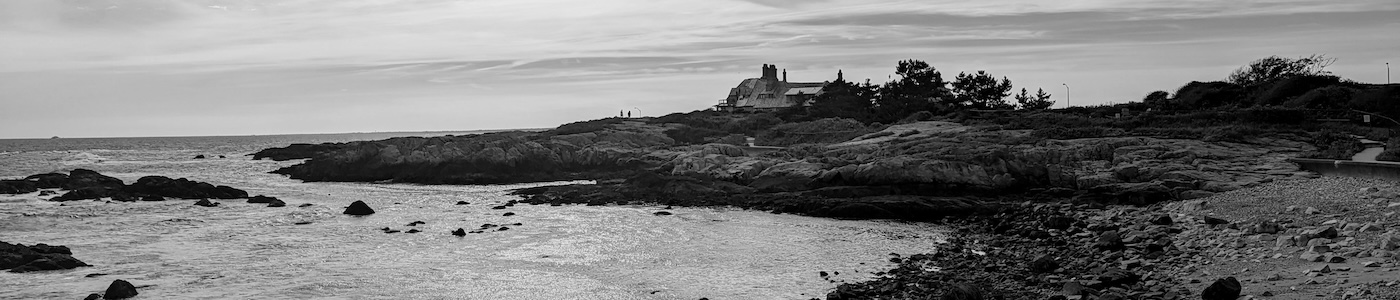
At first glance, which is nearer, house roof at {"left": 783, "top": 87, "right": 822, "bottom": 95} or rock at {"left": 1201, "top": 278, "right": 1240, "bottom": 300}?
rock at {"left": 1201, "top": 278, "right": 1240, "bottom": 300}

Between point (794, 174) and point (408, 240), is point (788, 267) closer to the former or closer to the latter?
point (408, 240)

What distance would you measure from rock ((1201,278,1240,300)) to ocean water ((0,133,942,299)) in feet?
21.2

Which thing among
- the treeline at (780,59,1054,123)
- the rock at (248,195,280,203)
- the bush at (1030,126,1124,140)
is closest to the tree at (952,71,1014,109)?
the treeline at (780,59,1054,123)

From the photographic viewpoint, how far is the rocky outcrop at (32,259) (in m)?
21.4

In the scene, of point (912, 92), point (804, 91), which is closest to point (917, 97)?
point (912, 92)

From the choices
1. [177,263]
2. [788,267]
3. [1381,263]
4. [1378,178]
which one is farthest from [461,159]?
[1381,263]

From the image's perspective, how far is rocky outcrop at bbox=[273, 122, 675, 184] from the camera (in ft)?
172

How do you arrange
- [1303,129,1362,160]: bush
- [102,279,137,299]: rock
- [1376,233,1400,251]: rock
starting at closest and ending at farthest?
[1376,233,1400,251]: rock < [102,279,137,299]: rock < [1303,129,1362,160]: bush

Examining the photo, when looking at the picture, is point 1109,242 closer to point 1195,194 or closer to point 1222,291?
point 1222,291

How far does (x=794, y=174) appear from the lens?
39.2 m

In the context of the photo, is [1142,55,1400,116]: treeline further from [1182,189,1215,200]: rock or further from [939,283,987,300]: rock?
[939,283,987,300]: rock

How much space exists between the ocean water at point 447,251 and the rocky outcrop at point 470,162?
13.3m

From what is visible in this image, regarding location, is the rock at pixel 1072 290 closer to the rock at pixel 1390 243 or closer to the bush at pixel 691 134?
the rock at pixel 1390 243

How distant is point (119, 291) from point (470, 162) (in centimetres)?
3579
